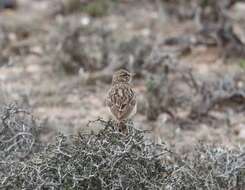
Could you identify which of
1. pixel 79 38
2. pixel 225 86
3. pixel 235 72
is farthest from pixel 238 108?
pixel 79 38

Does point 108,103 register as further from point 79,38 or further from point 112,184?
point 79,38

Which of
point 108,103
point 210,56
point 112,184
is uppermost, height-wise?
point 210,56

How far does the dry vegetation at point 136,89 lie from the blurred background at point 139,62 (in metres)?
0.02

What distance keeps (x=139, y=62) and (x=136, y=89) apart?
531mm

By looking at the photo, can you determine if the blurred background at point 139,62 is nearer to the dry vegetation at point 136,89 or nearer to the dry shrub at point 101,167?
the dry vegetation at point 136,89

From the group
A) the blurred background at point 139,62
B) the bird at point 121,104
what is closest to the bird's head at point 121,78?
the bird at point 121,104

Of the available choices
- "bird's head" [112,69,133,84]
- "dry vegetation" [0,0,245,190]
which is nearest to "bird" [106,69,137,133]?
"dry vegetation" [0,0,245,190]

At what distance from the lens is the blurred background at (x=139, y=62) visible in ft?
26.1

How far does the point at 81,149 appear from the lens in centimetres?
511

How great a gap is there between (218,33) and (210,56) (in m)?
0.35

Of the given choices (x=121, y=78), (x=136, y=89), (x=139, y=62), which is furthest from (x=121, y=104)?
(x=139, y=62)

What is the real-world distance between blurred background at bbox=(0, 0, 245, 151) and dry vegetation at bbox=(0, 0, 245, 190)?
0.6 inches

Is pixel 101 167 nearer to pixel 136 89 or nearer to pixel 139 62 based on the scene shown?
pixel 136 89

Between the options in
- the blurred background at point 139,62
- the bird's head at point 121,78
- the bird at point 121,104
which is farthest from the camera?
the blurred background at point 139,62
